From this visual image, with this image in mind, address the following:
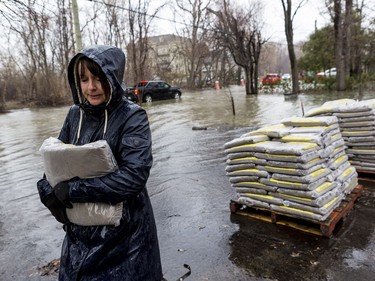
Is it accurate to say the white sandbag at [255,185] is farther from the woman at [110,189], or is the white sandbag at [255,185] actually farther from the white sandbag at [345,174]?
the woman at [110,189]

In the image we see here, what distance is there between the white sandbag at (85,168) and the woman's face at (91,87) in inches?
11.2

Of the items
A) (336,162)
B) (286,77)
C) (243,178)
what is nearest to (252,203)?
(243,178)

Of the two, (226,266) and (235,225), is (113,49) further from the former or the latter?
(235,225)

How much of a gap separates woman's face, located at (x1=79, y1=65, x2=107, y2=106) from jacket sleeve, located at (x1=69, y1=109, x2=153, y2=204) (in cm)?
16

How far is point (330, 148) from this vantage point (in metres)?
3.70

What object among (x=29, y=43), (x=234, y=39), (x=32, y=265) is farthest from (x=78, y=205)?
(x=29, y=43)

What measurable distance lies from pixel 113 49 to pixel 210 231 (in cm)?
259

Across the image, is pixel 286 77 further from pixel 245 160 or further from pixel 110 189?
pixel 110 189

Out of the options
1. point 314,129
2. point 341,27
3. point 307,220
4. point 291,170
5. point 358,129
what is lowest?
point 307,220

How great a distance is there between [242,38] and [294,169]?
19877 mm

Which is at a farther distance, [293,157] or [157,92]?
[157,92]

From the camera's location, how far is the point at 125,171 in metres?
1.57

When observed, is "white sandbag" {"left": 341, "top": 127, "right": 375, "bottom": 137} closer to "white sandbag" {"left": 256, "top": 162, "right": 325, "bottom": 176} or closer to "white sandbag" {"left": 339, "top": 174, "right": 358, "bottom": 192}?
"white sandbag" {"left": 339, "top": 174, "right": 358, "bottom": 192}

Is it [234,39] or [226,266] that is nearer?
[226,266]
